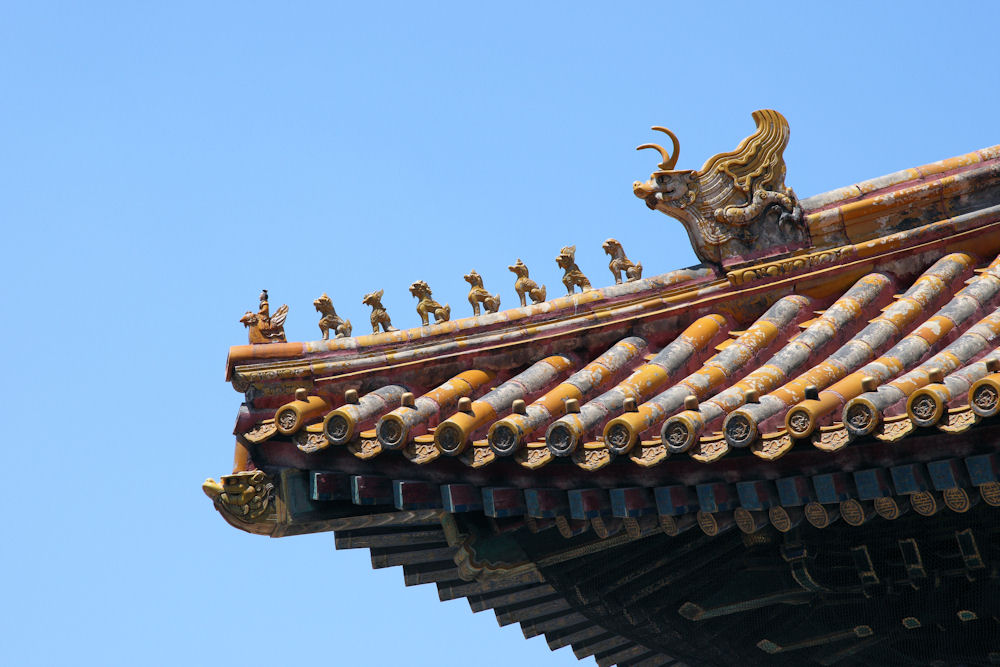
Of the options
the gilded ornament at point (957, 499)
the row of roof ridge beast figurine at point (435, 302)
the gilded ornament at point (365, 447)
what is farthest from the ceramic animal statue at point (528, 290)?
the gilded ornament at point (957, 499)

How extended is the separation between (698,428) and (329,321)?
3044mm

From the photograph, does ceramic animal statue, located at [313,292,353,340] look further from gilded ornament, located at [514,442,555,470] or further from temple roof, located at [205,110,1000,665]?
gilded ornament, located at [514,442,555,470]

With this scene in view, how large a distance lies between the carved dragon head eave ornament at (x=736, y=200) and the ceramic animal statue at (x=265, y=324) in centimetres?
257

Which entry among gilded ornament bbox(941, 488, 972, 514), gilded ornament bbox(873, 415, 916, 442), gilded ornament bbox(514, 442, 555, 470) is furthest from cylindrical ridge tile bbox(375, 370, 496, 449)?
gilded ornament bbox(941, 488, 972, 514)

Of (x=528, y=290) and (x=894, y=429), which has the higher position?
(x=528, y=290)

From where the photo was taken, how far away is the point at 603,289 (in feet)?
35.3

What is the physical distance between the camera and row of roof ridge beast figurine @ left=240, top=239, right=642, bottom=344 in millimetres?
10492

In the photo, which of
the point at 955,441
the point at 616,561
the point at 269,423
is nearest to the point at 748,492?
the point at 955,441

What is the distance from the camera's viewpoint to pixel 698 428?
865cm

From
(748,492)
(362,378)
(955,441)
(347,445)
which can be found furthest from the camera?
(362,378)

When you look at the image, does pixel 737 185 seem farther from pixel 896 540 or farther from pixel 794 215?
pixel 896 540

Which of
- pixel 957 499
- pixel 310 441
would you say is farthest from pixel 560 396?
pixel 957 499

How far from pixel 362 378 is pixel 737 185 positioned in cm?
285

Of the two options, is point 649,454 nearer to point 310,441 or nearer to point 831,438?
point 831,438
